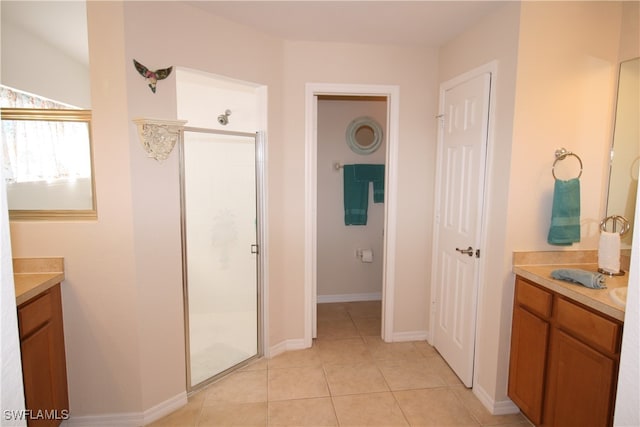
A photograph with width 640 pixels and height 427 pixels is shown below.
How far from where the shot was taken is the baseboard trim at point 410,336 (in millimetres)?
3223

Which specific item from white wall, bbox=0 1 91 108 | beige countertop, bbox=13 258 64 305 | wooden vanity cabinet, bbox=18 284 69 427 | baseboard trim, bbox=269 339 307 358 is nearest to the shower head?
white wall, bbox=0 1 91 108

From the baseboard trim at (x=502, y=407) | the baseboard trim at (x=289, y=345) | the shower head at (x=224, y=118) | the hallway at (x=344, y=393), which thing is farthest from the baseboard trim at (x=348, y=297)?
the shower head at (x=224, y=118)

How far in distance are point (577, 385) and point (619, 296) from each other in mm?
477

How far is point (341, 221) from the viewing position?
13.5 feet

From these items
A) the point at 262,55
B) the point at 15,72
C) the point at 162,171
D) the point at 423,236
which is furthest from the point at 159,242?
the point at 423,236

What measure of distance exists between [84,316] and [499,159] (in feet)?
8.51

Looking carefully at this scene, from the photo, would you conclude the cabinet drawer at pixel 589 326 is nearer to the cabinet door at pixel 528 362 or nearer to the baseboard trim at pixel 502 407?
the cabinet door at pixel 528 362

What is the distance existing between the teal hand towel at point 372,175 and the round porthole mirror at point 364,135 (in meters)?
0.20

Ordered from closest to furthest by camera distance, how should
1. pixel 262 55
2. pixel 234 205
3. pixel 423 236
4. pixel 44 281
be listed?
pixel 44 281 < pixel 262 55 < pixel 234 205 < pixel 423 236

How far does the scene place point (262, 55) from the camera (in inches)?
104

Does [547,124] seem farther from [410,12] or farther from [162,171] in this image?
[162,171]

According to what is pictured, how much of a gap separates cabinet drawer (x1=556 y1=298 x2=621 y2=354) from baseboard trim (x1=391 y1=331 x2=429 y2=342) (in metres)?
1.52

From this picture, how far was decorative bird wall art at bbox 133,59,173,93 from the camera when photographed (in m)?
2.01

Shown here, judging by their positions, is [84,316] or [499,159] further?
[499,159]
